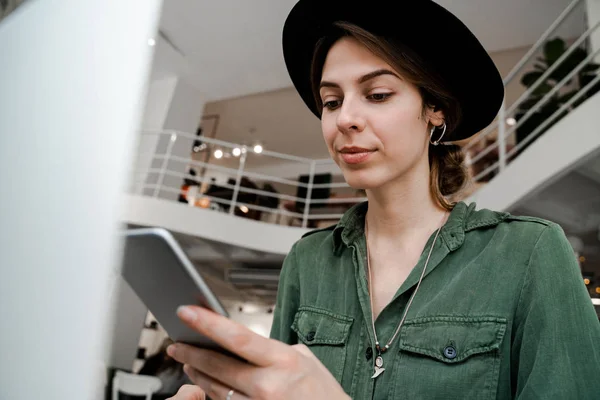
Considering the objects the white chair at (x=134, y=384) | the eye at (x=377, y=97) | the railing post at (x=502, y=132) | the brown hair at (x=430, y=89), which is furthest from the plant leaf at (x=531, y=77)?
the white chair at (x=134, y=384)

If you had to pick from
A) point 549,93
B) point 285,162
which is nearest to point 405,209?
point 285,162

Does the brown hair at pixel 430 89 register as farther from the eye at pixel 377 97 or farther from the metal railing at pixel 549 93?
the metal railing at pixel 549 93

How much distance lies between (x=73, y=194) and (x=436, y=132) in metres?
0.32

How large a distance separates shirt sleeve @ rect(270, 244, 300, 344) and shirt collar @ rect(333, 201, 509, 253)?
46 mm

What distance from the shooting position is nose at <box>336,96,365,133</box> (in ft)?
0.97

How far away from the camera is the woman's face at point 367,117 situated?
30 cm

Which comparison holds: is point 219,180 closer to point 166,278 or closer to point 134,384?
point 134,384

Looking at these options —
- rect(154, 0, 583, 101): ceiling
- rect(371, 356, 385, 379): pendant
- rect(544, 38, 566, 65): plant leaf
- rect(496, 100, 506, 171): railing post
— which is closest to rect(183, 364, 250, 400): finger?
rect(371, 356, 385, 379): pendant

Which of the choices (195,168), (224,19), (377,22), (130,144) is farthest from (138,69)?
(195,168)

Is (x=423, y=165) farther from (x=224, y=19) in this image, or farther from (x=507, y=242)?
(x=224, y=19)

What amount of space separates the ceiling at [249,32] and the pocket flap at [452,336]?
1.06 ft

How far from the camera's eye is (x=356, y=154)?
1.00ft

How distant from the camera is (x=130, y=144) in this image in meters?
0.11

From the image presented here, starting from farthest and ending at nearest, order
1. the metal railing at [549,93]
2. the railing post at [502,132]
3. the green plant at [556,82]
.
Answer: the railing post at [502,132] < the green plant at [556,82] < the metal railing at [549,93]
